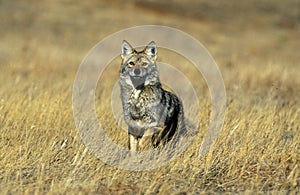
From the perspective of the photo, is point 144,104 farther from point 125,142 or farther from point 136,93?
point 125,142

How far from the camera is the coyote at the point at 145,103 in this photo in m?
7.20

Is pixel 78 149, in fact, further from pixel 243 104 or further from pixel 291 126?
pixel 243 104

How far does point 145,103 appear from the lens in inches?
287

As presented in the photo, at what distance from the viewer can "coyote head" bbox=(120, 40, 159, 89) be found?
7.38m

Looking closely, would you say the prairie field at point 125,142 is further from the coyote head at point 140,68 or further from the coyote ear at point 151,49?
the coyote ear at point 151,49

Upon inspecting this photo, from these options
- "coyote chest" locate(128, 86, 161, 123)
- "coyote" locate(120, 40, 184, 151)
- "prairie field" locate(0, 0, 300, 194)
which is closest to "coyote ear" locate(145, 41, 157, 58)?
"coyote" locate(120, 40, 184, 151)

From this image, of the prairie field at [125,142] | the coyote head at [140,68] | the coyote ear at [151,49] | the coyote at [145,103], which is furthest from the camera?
the coyote ear at [151,49]

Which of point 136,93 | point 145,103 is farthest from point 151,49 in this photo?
point 145,103

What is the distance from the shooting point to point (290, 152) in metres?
6.78

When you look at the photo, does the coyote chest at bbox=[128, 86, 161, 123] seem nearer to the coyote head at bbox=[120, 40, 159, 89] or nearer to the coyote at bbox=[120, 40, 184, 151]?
the coyote at bbox=[120, 40, 184, 151]

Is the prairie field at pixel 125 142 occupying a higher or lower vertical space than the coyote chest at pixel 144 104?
lower

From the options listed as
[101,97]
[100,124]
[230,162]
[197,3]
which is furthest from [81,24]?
[230,162]

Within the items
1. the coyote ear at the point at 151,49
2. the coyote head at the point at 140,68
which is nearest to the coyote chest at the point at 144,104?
the coyote head at the point at 140,68

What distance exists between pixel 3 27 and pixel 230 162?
2442cm
